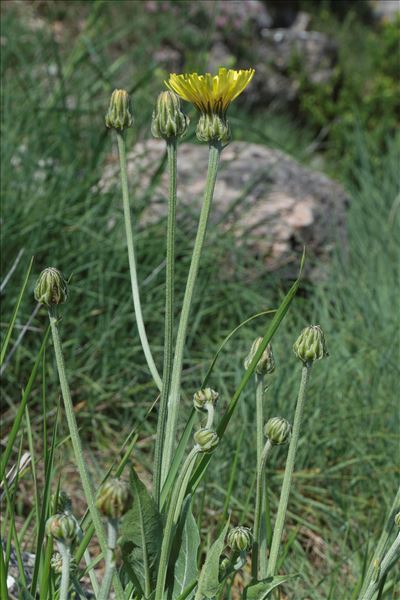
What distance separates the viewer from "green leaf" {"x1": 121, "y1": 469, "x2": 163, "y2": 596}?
1.05m

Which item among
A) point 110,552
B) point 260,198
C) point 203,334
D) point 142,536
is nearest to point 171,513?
point 142,536

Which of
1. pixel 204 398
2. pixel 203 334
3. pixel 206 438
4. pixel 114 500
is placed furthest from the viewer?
pixel 203 334

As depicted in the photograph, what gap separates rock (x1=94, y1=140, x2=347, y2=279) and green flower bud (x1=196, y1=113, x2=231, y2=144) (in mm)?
1574

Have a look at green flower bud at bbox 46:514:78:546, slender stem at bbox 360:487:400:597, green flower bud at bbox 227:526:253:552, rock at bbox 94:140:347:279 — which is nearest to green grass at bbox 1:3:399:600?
rock at bbox 94:140:347:279

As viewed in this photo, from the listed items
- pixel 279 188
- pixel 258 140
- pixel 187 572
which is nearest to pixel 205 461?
Result: pixel 187 572

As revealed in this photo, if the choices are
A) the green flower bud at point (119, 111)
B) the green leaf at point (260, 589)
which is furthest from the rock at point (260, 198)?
the green leaf at point (260, 589)

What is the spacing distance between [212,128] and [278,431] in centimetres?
38

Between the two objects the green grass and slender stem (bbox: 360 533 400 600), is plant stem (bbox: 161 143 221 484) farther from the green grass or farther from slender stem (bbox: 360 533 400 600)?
the green grass

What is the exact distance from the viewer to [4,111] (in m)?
2.75

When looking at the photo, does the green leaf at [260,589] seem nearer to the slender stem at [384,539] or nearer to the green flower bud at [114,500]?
the slender stem at [384,539]

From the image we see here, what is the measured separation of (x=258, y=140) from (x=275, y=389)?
195 cm

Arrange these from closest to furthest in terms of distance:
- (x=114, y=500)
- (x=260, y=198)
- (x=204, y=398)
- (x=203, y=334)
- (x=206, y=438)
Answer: (x=114, y=500), (x=206, y=438), (x=204, y=398), (x=203, y=334), (x=260, y=198)

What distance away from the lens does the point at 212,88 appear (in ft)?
3.44

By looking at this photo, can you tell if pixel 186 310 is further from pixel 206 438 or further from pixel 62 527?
pixel 62 527
